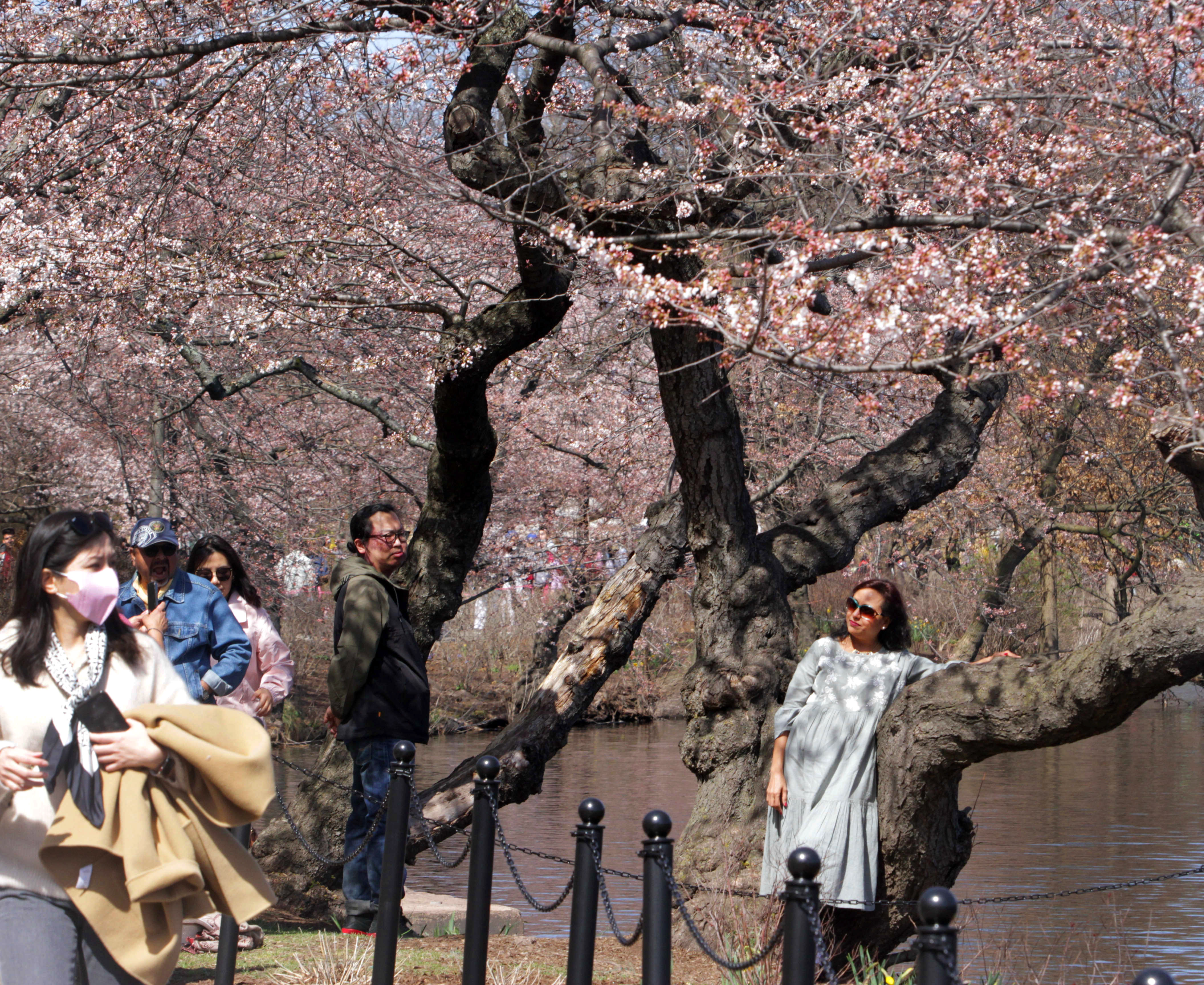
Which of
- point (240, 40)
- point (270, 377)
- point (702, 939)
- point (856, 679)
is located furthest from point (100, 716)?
point (270, 377)

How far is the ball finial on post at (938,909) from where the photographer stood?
2539 millimetres

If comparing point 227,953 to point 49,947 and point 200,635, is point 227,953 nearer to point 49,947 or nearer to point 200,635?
point 200,635

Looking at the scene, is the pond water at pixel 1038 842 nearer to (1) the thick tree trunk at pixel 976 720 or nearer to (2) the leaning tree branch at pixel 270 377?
(1) the thick tree trunk at pixel 976 720

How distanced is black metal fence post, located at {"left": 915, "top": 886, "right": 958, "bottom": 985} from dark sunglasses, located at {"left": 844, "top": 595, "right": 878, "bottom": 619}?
9.70 feet

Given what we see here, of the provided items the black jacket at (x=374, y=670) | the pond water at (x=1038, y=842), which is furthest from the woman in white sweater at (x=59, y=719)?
the pond water at (x=1038, y=842)

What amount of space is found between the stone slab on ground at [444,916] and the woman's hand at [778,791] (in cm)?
271

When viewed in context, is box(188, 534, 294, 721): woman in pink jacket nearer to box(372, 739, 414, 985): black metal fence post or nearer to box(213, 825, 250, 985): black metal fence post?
box(372, 739, 414, 985): black metal fence post

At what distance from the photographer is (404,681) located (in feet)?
20.1

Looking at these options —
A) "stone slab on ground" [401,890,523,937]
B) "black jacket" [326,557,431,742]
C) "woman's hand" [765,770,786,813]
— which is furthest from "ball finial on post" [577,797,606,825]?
"stone slab on ground" [401,890,523,937]

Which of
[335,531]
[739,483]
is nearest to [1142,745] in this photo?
[335,531]

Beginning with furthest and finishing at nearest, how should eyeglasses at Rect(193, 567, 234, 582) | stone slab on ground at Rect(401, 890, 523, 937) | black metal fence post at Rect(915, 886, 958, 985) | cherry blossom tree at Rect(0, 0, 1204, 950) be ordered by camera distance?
stone slab on ground at Rect(401, 890, 523, 937) → eyeglasses at Rect(193, 567, 234, 582) → cherry blossom tree at Rect(0, 0, 1204, 950) → black metal fence post at Rect(915, 886, 958, 985)

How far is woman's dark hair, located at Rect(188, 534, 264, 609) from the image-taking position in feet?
20.2


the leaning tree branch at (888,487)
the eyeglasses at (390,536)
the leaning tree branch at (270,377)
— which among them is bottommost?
the eyeglasses at (390,536)

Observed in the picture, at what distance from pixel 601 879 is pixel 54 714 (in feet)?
5.81
